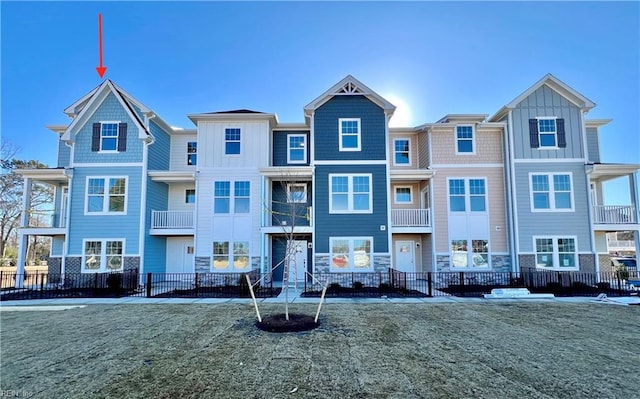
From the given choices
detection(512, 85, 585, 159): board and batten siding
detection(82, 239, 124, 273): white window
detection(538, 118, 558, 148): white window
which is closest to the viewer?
detection(82, 239, 124, 273): white window

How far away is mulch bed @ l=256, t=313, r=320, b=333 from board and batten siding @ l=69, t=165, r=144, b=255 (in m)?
11.1

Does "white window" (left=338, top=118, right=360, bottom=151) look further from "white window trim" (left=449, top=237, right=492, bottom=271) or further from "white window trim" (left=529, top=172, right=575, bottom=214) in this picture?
"white window trim" (left=529, top=172, right=575, bottom=214)

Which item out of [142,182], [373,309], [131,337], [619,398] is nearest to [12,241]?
[142,182]

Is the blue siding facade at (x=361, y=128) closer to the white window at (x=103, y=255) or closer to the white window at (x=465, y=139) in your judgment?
the white window at (x=465, y=139)

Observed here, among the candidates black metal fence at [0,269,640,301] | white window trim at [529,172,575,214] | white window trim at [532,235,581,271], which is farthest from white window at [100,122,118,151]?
white window trim at [532,235,581,271]

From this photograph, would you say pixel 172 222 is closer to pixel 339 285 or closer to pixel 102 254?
pixel 102 254

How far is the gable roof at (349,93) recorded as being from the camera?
16062 mm

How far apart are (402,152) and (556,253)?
361 inches

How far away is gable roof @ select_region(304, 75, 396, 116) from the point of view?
16062 mm

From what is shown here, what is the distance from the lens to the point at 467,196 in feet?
55.0

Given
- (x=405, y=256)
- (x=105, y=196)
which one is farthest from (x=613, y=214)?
(x=105, y=196)

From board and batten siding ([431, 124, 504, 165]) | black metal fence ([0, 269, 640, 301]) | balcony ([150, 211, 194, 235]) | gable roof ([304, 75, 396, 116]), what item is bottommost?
black metal fence ([0, 269, 640, 301])

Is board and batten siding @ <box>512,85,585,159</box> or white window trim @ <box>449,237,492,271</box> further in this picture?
board and batten siding @ <box>512,85,585,159</box>

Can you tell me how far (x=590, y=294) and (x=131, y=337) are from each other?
15963 mm
